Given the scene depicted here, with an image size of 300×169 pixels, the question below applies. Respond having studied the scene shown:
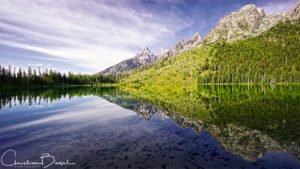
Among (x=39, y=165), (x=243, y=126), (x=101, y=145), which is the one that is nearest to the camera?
(x=39, y=165)

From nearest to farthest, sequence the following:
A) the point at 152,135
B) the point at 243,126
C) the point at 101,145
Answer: the point at 101,145 → the point at 152,135 → the point at 243,126

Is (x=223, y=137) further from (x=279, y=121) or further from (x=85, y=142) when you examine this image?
(x=85, y=142)

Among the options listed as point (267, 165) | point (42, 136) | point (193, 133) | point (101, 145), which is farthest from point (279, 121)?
point (42, 136)

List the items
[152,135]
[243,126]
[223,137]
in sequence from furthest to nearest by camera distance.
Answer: [243,126] → [152,135] → [223,137]

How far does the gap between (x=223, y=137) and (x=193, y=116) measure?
1509 cm

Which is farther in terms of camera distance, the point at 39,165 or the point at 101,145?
the point at 101,145

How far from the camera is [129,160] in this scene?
20.6 m

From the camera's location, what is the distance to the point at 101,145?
2569 cm

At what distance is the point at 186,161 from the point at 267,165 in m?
8.37

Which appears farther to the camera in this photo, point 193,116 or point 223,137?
point 193,116

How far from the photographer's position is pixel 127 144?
2611 centimetres

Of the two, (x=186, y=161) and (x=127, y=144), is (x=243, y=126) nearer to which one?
(x=186, y=161)

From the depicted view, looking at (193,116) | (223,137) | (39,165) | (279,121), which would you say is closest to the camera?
(39,165)

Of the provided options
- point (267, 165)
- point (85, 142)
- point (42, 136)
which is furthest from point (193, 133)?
point (42, 136)
